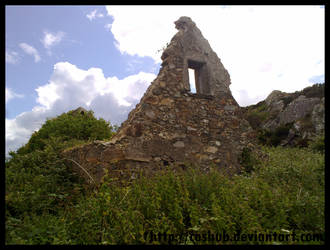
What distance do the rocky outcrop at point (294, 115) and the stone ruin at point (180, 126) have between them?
4354 mm

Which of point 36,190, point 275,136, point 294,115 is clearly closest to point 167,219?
point 36,190

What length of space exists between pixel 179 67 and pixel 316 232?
4.75 metres

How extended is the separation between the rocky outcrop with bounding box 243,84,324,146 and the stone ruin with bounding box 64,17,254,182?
4354 mm

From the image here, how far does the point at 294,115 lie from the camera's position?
1354cm

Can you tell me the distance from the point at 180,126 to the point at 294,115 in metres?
10.3

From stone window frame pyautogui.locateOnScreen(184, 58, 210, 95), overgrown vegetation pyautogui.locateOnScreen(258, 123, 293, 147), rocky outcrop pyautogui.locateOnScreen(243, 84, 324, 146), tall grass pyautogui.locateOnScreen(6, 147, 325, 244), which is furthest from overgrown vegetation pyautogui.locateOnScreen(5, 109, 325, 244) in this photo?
overgrown vegetation pyautogui.locateOnScreen(258, 123, 293, 147)

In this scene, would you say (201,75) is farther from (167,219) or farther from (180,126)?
(167,219)

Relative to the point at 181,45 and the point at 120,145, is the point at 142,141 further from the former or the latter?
the point at 181,45

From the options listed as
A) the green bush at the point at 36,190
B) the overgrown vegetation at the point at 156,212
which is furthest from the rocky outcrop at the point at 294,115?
the green bush at the point at 36,190

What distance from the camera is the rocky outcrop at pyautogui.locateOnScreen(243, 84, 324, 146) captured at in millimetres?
11664

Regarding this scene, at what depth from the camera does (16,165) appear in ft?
14.9

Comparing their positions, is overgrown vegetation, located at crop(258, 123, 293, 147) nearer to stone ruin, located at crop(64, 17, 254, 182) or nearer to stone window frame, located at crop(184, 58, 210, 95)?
stone ruin, located at crop(64, 17, 254, 182)

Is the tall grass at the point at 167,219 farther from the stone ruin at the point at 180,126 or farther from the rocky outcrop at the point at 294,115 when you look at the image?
the rocky outcrop at the point at 294,115
